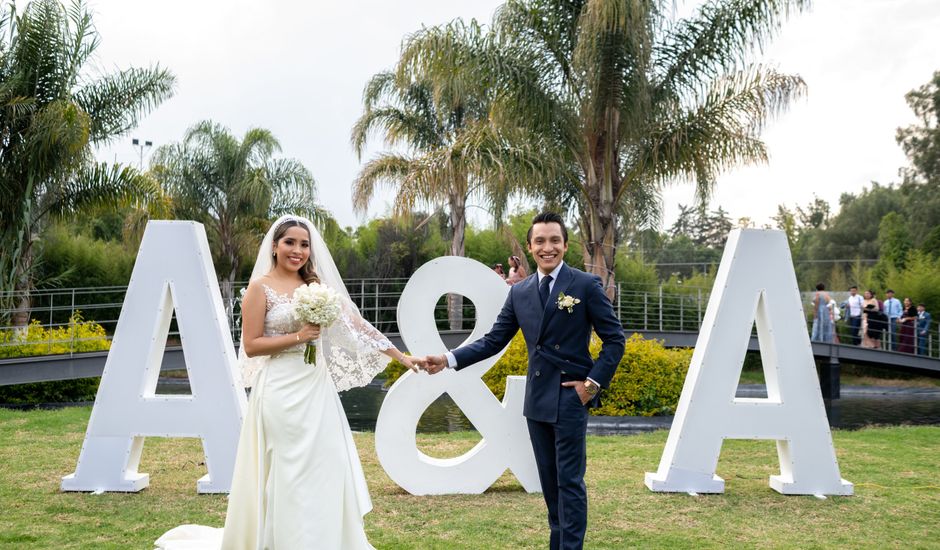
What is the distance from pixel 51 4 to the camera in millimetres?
14773

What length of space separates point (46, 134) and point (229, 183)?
10.1 meters

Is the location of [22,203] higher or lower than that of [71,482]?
higher

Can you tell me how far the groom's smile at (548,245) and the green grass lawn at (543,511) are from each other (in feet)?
5.84

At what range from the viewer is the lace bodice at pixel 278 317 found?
4324 millimetres

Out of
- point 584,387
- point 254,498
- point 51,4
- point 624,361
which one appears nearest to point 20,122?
point 51,4

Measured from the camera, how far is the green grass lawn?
4.96m

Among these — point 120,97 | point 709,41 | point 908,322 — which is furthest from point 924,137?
point 120,97

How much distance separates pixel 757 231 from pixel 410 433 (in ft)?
11.1

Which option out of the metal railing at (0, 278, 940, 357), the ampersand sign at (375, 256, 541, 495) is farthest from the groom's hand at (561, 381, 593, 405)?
the metal railing at (0, 278, 940, 357)

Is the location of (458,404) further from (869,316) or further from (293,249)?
(869,316)

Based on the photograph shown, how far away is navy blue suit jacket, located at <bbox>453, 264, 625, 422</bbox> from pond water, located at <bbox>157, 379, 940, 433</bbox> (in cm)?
647

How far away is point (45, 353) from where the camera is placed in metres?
14.3

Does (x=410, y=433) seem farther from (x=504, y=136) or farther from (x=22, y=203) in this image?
(x=22, y=203)

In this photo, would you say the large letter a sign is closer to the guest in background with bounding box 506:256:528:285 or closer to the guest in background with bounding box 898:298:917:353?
the guest in background with bounding box 506:256:528:285
